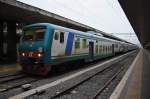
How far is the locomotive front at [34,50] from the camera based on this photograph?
12.6 meters

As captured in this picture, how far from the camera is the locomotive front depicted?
12570 mm

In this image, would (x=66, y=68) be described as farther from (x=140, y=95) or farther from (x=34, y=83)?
(x=140, y=95)

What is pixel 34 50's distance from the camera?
1282cm

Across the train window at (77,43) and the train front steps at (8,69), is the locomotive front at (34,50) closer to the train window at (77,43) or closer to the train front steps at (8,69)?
the train front steps at (8,69)

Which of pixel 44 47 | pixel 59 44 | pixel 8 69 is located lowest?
pixel 8 69

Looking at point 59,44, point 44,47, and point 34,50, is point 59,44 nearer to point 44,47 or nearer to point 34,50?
point 44,47

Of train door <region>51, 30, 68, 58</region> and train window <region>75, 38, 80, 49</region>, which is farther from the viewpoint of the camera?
train window <region>75, 38, 80, 49</region>

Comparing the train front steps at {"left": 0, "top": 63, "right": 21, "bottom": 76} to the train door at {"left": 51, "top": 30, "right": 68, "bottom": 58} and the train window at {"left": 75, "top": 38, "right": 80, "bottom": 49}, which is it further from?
the train window at {"left": 75, "top": 38, "right": 80, "bottom": 49}

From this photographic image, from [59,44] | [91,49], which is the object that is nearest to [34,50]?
[59,44]

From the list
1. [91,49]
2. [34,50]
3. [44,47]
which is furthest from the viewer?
[91,49]

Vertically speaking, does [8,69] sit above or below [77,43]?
below

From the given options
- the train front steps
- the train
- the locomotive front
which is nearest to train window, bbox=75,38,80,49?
the train

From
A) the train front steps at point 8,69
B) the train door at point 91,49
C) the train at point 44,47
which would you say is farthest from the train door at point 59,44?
the train door at point 91,49

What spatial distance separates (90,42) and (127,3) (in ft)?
13.3
